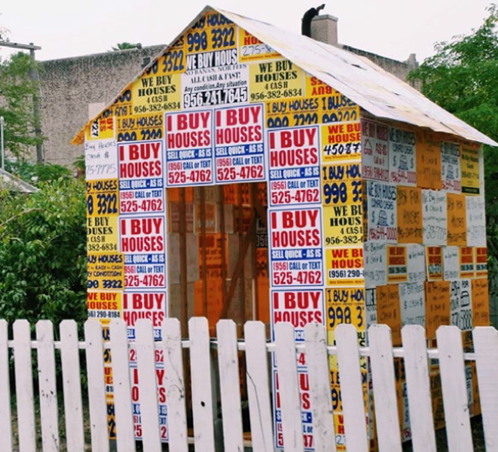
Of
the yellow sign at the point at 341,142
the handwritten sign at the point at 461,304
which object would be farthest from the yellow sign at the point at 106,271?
the handwritten sign at the point at 461,304

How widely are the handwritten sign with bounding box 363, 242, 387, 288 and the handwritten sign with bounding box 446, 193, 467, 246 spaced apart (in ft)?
4.95

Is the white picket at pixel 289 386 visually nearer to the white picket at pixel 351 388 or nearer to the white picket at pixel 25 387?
the white picket at pixel 351 388

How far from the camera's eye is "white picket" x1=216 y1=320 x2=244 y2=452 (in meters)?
6.74

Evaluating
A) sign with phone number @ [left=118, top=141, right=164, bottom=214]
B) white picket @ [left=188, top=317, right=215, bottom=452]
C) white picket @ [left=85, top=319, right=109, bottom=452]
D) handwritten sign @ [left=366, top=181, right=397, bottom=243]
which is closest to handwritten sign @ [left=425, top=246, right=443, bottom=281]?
handwritten sign @ [left=366, top=181, right=397, bottom=243]

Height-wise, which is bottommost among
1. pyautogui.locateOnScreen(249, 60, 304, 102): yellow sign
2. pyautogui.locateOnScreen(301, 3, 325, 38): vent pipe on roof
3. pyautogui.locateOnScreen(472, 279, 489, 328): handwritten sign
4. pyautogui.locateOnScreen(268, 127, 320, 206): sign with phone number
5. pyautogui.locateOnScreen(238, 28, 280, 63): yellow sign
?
pyautogui.locateOnScreen(472, 279, 489, 328): handwritten sign

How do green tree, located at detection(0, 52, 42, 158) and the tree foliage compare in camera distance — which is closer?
the tree foliage

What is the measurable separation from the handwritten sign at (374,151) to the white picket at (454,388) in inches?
93.6

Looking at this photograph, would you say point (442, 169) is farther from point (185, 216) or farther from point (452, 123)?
point (185, 216)

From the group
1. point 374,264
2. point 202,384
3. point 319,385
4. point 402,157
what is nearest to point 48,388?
point 202,384

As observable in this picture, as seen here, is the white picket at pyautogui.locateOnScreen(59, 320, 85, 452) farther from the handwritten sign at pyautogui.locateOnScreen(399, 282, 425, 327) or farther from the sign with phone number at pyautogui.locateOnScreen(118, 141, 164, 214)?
the handwritten sign at pyautogui.locateOnScreen(399, 282, 425, 327)

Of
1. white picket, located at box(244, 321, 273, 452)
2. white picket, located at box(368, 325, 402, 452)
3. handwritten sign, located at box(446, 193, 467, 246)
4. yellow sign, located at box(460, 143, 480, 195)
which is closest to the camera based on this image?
white picket, located at box(368, 325, 402, 452)

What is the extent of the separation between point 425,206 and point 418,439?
3.51 meters

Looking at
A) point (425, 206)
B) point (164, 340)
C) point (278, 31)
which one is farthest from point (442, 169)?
point (164, 340)

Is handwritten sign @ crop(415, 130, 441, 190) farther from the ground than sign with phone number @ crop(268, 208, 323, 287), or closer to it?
farther from the ground
